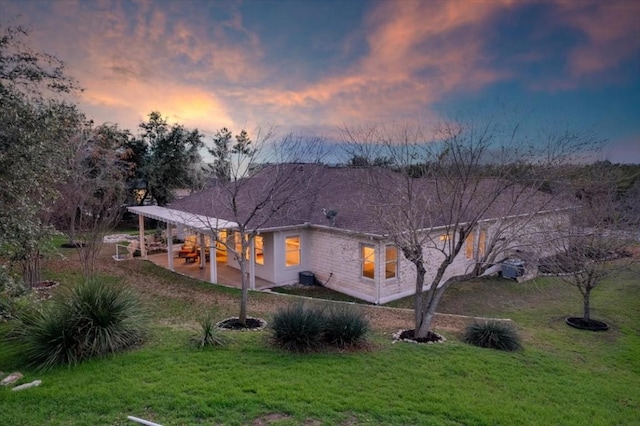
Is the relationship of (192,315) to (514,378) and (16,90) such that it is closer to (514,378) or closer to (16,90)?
(16,90)

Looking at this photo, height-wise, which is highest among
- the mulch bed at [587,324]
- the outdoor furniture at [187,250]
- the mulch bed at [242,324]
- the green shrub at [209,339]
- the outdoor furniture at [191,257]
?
the outdoor furniture at [187,250]

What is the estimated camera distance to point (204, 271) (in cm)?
1683

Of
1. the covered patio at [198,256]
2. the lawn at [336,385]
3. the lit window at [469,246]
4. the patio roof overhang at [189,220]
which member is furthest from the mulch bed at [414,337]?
the lit window at [469,246]

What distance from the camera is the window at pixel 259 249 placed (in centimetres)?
1592

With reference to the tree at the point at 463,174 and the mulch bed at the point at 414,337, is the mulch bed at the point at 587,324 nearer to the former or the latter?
the tree at the point at 463,174

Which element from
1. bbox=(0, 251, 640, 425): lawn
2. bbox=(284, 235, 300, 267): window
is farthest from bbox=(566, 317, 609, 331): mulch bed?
bbox=(284, 235, 300, 267): window

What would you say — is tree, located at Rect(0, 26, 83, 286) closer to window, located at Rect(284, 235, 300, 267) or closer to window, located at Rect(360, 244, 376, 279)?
window, located at Rect(284, 235, 300, 267)

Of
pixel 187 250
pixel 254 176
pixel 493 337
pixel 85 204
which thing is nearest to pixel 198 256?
pixel 187 250

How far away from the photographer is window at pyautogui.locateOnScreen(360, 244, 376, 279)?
1372 centimetres

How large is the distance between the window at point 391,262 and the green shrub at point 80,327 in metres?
9.11

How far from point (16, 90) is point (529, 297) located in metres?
17.6

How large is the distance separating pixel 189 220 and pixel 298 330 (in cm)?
879

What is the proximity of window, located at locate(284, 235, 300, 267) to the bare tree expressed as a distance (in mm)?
1055

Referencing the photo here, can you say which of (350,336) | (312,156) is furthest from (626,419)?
(312,156)
